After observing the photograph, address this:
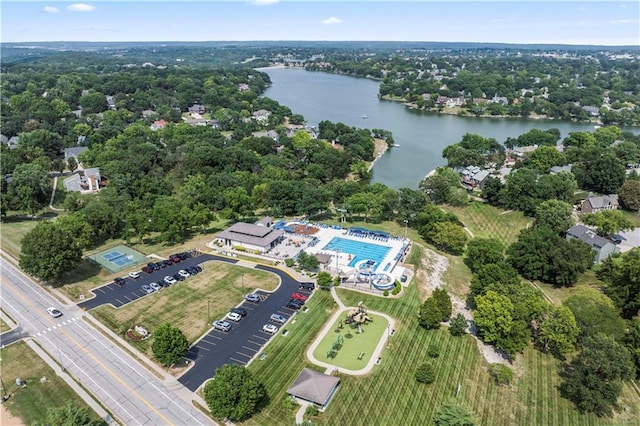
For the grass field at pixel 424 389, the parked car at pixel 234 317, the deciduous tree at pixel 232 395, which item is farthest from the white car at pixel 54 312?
the grass field at pixel 424 389

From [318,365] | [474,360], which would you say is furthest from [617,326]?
[318,365]

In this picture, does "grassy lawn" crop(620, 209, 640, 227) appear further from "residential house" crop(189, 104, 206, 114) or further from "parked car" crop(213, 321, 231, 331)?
"residential house" crop(189, 104, 206, 114)

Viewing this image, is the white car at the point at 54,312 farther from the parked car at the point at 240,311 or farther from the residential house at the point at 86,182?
the residential house at the point at 86,182

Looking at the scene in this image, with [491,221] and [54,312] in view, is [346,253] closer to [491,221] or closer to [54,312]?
[491,221]

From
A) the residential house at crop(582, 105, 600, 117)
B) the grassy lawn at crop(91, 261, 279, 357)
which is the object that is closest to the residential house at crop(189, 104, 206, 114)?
the grassy lawn at crop(91, 261, 279, 357)

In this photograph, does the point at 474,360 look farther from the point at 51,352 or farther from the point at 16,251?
the point at 16,251

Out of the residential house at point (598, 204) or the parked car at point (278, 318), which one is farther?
the residential house at point (598, 204)
